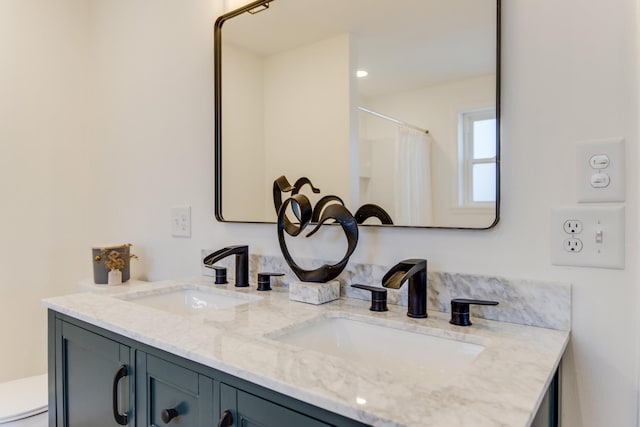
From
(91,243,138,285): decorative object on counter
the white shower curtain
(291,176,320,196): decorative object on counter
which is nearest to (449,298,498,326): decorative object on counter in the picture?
the white shower curtain

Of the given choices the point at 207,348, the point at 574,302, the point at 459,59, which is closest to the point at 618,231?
the point at 574,302

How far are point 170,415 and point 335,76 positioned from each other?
1006 mm

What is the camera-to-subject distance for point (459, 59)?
3.43ft

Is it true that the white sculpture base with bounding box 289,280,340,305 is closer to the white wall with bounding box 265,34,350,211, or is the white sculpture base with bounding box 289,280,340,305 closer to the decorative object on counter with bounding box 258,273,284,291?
the decorative object on counter with bounding box 258,273,284,291

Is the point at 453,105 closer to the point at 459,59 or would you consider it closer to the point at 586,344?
the point at 459,59

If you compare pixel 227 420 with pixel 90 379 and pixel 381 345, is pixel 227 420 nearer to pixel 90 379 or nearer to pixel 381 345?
pixel 381 345

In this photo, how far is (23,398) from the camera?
1667mm

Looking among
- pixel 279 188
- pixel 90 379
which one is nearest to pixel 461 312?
pixel 279 188

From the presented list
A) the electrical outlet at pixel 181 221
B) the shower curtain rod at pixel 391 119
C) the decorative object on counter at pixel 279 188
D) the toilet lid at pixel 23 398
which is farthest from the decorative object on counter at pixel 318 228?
the toilet lid at pixel 23 398

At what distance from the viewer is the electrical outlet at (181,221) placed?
1688mm

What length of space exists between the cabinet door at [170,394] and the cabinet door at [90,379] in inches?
2.1

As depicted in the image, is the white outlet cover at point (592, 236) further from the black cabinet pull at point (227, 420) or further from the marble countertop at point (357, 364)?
the black cabinet pull at point (227, 420)

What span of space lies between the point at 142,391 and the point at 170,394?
0.36 feet

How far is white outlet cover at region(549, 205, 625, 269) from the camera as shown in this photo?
0.82 m
